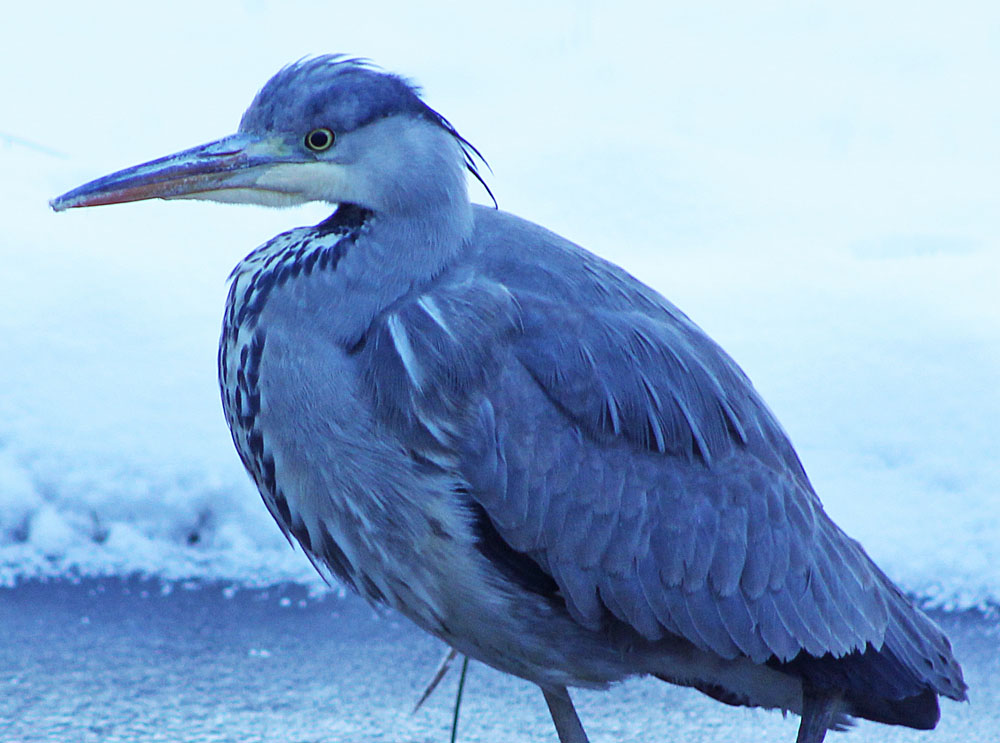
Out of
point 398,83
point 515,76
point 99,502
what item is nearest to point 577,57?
point 515,76

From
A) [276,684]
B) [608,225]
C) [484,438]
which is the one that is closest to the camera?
[484,438]

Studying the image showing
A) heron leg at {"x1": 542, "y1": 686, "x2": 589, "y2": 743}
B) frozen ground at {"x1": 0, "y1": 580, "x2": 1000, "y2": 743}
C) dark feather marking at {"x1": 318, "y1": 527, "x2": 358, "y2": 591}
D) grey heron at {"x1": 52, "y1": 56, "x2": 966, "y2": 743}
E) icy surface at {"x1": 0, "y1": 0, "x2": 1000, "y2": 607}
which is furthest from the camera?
icy surface at {"x1": 0, "y1": 0, "x2": 1000, "y2": 607}

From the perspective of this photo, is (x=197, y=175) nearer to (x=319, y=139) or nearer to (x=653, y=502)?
(x=319, y=139)

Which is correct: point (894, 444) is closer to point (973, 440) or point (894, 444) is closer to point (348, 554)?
point (973, 440)

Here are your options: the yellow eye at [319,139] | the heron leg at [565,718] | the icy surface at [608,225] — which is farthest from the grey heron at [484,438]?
the icy surface at [608,225]

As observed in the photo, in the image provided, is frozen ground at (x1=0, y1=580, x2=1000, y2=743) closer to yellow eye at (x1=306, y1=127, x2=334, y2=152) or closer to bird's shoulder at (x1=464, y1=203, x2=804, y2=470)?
bird's shoulder at (x1=464, y1=203, x2=804, y2=470)

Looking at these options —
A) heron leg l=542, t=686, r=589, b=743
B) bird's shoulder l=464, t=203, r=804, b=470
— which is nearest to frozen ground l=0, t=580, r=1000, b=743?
heron leg l=542, t=686, r=589, b=743

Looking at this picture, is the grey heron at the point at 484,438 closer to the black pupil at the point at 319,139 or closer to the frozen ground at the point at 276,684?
the black pupil at the point at 319,139

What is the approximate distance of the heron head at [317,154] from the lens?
2410 millimetres

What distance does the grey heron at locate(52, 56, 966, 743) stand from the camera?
2.39m

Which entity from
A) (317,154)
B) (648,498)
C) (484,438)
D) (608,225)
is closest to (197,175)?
(317,154)

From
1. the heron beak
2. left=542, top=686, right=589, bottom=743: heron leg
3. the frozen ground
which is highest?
the heron beak

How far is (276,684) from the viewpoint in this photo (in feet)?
10.6

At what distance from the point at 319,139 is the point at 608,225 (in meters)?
3.38
